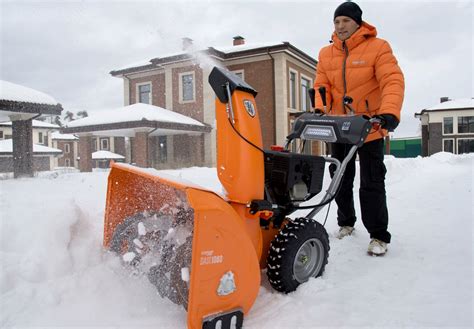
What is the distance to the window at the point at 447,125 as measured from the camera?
38.6 m

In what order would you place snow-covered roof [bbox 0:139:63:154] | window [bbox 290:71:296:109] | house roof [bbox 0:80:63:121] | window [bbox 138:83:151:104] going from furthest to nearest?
snow-covered roof [bbox 0:139:63:154]
window [bbox 138:83:151:104]
window [bbox 290:71:296:109]
house roof [bbox 0:80:63:121]

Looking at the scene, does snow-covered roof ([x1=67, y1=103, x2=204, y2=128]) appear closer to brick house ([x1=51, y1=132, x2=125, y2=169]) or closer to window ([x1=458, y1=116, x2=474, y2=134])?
brick house ([x1=51, y1=132, x2=125, y2=169])

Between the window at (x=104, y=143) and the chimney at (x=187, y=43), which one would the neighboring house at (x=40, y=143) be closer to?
the window at (x=104, y=143)

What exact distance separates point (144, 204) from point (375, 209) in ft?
6.02

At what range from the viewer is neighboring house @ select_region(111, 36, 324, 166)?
60.3 ft

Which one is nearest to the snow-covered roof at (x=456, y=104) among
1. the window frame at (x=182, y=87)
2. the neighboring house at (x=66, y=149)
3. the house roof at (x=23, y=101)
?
the window frame at (x=182, y=87)

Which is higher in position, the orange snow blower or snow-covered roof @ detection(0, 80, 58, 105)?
snow-covered roof @ detection(0, 80, 58, 105)

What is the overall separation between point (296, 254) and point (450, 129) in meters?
42.9

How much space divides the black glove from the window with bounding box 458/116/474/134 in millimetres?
42438

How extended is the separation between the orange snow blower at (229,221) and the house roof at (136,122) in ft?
47.1

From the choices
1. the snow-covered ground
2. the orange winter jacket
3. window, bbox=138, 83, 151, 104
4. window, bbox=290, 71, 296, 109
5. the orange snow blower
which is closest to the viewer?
the orange snow blower

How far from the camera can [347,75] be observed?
3.05 meters

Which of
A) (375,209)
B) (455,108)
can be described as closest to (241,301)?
(375,209)

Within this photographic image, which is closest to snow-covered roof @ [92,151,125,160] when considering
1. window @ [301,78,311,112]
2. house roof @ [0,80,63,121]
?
window @ [301,78,311,112]
